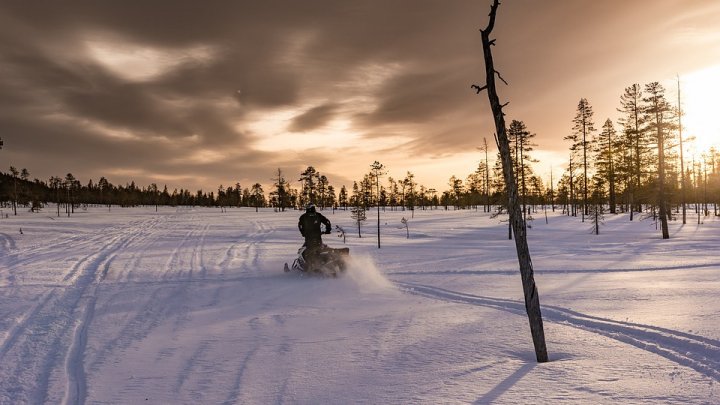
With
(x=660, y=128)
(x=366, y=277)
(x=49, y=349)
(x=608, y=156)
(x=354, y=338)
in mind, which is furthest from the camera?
(x=608, y=156)

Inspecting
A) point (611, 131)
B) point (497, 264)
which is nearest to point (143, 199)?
point (611, 131)

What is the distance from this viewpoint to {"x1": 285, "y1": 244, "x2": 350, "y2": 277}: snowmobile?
40.5ft

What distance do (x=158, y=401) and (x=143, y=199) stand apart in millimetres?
204367

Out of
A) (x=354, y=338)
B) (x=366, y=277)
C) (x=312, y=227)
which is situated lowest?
(x=366, y=277)

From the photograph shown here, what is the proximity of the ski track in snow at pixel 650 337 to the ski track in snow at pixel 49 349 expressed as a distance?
23.1 feet

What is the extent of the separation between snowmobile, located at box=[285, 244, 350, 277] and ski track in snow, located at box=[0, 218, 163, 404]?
219 inches

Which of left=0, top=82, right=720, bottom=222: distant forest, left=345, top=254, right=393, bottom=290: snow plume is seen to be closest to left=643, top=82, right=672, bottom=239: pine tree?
left=0, top=82, right=720, bottom=222: distant forest

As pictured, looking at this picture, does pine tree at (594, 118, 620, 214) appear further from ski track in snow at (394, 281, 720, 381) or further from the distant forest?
ski track in snow at (394, 281, 720, 381)

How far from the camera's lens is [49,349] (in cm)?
586

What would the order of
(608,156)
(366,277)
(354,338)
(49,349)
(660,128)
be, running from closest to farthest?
(49,349) < (354,338) < (366,277) < (660,128) < (608,156)

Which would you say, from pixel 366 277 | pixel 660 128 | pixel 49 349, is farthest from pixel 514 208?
pixel 660 128

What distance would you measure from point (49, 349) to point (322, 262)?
7.36 m

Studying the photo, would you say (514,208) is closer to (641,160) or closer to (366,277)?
(366,277)

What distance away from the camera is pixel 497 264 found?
15961 millimetres
